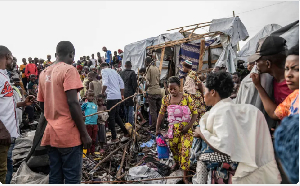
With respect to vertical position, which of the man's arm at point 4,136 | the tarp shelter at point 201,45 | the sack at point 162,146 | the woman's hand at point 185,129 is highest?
the tarp shelter at point 201,45

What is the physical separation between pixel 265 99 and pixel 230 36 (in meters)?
6.43

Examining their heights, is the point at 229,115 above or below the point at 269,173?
above

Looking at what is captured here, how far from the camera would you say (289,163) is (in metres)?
1.14

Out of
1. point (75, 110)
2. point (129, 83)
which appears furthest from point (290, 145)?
point (129, 83)

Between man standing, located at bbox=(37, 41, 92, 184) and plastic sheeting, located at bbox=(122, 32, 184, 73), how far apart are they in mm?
8091

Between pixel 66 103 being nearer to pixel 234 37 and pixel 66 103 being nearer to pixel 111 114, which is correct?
pixel 111 114

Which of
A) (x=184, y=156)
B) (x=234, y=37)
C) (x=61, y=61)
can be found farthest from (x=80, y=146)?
(x=234, y=37)

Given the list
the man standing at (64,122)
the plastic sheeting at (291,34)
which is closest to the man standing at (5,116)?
the man standing at (64,122)

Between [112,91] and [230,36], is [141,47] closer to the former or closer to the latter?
[230,36]

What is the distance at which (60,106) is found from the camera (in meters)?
2.18

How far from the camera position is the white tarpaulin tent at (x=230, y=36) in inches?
306

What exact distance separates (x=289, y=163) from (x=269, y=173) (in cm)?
75

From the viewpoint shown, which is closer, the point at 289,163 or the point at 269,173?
the point at 289,163

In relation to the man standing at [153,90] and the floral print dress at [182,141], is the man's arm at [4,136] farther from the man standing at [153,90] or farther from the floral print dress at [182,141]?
the man standing at [153,90]
